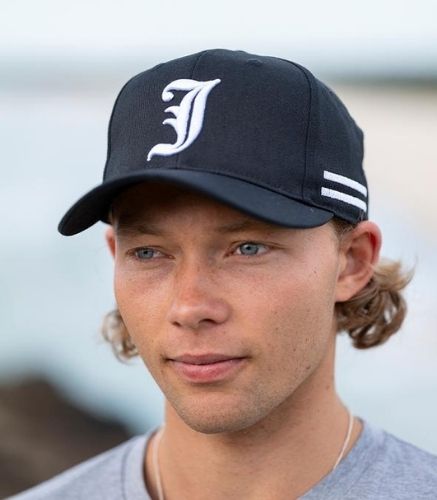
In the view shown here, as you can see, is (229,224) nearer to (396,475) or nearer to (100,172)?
(396,475)

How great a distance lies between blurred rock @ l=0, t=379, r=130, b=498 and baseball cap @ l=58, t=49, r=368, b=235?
2523 millimetres

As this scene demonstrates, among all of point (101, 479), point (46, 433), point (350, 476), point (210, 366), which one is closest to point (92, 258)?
point (46, 433)

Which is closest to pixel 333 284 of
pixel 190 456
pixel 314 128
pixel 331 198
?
pixel 331 198

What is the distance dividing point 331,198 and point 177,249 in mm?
342

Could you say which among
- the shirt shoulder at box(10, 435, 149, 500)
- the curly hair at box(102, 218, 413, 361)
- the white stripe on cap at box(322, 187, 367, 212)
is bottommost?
the shirt shoulder at box(10, 435, 149, 500)

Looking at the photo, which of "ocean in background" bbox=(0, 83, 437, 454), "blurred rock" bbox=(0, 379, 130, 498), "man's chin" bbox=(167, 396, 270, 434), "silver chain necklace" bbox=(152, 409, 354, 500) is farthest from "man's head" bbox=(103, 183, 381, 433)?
"blurred rock" bbox=(0, 379, 130, 498)

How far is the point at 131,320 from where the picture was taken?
2.10m

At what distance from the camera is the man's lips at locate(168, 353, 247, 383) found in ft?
6.40

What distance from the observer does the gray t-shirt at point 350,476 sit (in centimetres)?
A: 216

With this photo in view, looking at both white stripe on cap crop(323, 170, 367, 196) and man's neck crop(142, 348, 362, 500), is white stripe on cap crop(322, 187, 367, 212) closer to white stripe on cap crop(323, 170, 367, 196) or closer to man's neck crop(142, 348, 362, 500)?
white stripe on cap crop(323, 170, 367, 196)

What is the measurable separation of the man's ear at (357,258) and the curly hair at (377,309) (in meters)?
0.10

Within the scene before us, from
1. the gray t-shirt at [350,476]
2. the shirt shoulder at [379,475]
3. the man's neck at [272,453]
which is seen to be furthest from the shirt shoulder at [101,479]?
the shirt shoulder at [379,475]

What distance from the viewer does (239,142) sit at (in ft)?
6.63

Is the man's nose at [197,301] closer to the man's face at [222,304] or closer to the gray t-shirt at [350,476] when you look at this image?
the man's face at [222,304]
